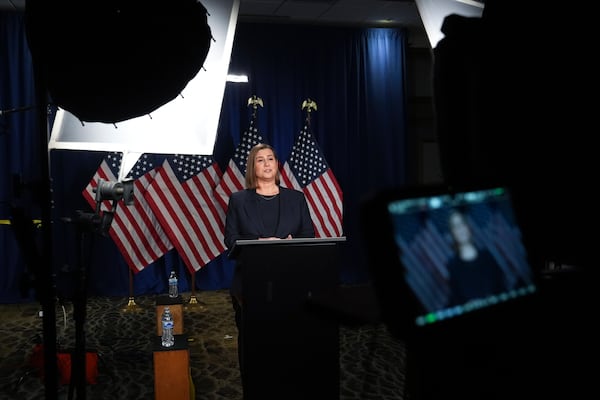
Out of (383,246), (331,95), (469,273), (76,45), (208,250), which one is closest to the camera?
(383,246)

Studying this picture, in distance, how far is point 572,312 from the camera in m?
0.91

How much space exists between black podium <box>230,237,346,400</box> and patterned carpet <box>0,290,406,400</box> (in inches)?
12.9

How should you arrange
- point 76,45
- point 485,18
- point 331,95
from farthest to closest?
point 331,95, point 76,45, point 485,18

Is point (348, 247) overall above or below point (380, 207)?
below

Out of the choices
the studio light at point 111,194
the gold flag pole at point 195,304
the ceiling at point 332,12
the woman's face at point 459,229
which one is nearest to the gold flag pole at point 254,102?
the ceiling at point 332,12

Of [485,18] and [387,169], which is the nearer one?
[485,18]

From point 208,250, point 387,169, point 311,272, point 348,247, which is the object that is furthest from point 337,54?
point 311,272

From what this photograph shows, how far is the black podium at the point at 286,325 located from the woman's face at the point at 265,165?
1005mm

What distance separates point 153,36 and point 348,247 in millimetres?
5301

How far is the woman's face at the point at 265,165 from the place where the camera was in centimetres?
354

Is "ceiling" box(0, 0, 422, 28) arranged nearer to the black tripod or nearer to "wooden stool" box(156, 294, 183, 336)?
"wooden stool" box(156, 294, 183, 336)

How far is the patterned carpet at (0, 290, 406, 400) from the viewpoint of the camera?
3020 mm

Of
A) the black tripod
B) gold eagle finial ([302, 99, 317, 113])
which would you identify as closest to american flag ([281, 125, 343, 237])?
gold eagle finial ([302, 99, 317, 113])

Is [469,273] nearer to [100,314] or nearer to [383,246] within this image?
[383,246]
